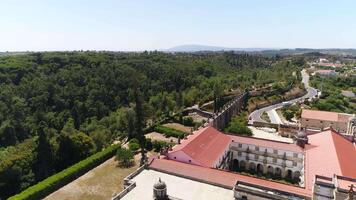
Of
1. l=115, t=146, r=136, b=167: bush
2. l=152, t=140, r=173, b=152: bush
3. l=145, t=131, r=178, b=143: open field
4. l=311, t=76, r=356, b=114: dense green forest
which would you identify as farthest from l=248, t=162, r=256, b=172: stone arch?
l=311, t=76, r=356, b=114: dense green forest

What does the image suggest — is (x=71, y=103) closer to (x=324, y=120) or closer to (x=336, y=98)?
(x=324, y=120)

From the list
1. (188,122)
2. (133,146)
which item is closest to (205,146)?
(133,146)

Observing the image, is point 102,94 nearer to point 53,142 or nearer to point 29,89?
point 29,89

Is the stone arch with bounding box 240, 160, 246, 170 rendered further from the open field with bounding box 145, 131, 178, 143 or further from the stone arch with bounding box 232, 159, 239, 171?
the open field with bounding box 145, 131, 178, 143

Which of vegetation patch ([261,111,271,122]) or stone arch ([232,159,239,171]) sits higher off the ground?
vegetation patch ([261,111,271,122])

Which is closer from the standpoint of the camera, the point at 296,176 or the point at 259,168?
the point at 296,176

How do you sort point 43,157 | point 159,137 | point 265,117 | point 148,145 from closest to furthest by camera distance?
1. point 43,157
2. point 148,145
3. point 159,137
4. point 265,117

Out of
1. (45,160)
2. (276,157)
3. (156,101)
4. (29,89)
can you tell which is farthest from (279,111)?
(29,89)
